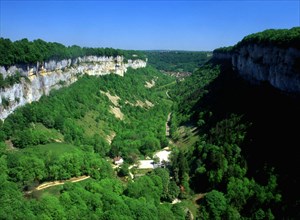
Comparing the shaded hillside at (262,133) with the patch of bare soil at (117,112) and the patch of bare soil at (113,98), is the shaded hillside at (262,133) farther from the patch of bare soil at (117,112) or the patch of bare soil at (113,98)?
the patch of bare soil at (113,98)

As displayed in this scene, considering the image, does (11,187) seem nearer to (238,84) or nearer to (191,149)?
(191,149)

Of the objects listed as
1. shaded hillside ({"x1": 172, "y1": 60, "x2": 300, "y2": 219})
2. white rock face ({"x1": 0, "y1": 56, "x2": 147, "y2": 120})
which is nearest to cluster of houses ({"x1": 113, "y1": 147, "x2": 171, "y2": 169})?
shaded hillside ({"x1": 172, "y1": 60, "x2": 300, "y2": 219})

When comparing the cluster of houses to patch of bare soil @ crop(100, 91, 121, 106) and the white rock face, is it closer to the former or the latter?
the white rock face

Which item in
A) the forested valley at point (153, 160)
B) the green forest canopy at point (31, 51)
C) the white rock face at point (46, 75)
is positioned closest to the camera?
the forested valley at point (153, 160)

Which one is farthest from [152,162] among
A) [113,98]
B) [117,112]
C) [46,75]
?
[113,98]

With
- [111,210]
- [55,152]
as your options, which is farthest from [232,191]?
[55,152]

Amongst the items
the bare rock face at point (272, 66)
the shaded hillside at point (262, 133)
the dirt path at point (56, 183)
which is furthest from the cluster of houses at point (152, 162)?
the bare rock face at point (272, 66)

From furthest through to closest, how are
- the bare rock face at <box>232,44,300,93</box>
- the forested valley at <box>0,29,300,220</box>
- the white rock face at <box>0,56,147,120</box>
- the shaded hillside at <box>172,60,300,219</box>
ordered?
the white rock face at <box>0,56,147,120</box> < the bare rock face at <box>232,44,300,93</box> < the shaded hillside at <box>172,60,300,219</box> < the forested valley at <box>0,29,300,220</box>
